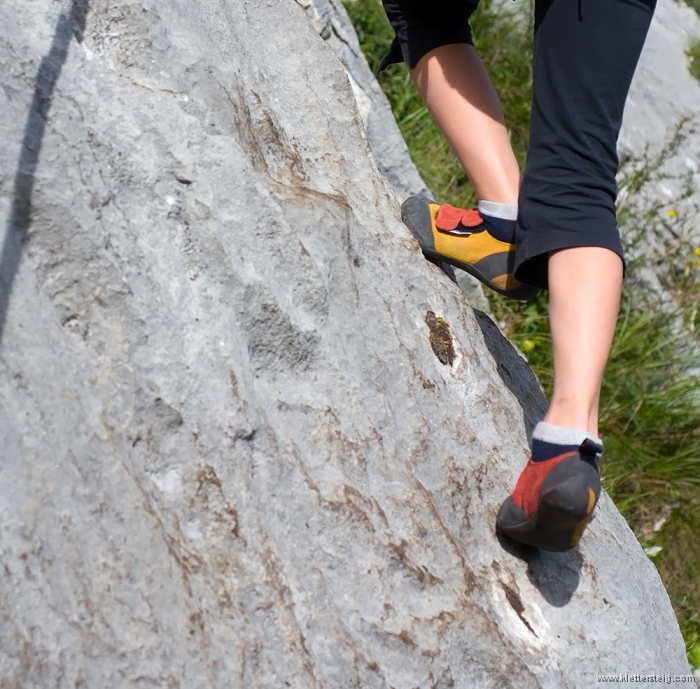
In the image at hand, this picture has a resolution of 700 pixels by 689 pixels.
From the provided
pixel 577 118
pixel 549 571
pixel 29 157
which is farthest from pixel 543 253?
pixel 29 157

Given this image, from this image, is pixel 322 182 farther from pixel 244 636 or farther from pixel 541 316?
pixel 541 316

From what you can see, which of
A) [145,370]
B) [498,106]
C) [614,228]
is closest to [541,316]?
[498,106]

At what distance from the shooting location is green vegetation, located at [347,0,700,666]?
3102 millimetres

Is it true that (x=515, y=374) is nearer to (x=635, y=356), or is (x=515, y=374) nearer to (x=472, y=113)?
(x=472, y=113)

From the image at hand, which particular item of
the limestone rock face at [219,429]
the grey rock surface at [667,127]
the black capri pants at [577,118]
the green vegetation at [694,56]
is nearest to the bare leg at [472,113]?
the black capri pants at [577,118]

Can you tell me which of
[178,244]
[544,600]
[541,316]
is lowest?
[541,316]

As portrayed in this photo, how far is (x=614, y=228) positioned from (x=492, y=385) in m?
0.51

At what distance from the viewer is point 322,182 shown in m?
1.90

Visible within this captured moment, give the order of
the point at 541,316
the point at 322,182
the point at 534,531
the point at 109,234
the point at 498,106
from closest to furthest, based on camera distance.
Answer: the point at 109,234, the point at 534,531, the point at 322,182, the point at 498,106, the point at 541,316

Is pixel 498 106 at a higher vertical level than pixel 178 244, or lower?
higher

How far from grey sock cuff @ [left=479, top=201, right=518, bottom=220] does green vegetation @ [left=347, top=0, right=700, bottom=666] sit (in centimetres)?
157

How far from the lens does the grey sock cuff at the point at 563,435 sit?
1553mm

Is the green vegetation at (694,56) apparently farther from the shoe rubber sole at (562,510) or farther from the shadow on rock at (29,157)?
the shadow on rock at (29,157)

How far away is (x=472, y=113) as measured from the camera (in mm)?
1992
